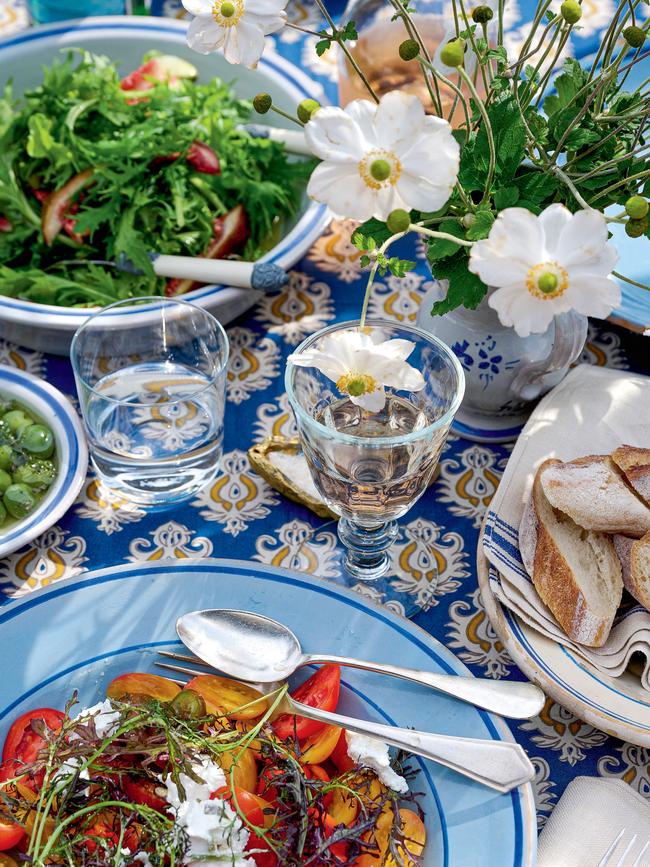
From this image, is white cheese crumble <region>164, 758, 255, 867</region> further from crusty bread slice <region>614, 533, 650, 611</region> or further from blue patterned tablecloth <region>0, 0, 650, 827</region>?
crusty bread slice <region>614, 533, 650, 611</region>

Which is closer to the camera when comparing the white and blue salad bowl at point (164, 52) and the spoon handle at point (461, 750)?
the spoon handle at point (461, 750)

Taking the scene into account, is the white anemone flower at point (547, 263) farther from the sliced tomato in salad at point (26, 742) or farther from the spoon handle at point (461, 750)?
the sliced tomato in salad at point (26, 742)

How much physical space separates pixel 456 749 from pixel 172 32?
145cm

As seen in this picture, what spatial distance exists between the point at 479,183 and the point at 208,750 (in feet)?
1.92

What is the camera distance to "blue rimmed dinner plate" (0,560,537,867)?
2.93 ft

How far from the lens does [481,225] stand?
795 millimetres

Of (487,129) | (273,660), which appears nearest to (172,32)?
(487,129)

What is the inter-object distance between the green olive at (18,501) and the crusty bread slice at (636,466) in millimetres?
672

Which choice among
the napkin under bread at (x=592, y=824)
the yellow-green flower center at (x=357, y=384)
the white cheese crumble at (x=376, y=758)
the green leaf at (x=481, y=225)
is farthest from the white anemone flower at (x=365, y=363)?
the napkin under bread at (x=592, y=824)


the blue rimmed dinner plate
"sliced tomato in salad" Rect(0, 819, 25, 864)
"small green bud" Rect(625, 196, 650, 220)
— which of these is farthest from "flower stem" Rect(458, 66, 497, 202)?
"sliced tomato in salad" Rect(0, 819, 25, 864)

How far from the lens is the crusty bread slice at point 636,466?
99 centimetres

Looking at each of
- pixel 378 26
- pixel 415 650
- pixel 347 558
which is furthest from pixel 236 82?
pixel 415 650

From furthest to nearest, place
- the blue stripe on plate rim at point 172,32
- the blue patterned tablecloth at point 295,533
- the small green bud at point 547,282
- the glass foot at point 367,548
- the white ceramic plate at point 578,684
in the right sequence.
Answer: the blue stripe on plate rim at point 172,32 → the glass foot at point 367,548 → the blue patterned tablecloth at point 295,533 → the white ceramic plate at point 578,684 → the small green bud at point 547,282

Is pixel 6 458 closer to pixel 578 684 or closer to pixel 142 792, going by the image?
pixel 142 792
